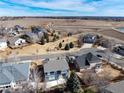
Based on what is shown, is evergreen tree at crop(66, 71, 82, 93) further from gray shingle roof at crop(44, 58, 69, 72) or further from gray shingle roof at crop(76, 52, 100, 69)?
gray shingle roof at crop(76, 52, 100, 69)

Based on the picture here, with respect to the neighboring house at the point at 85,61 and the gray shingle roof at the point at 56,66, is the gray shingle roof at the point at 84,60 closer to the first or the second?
the neighboring house at the point at 85,61

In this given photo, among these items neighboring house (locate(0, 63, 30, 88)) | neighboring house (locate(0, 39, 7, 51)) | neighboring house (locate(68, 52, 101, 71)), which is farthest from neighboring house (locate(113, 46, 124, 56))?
neighboring house (locate(0, 39, 7, 51))

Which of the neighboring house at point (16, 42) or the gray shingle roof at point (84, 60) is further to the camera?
the neighboring house at point (16, 42)

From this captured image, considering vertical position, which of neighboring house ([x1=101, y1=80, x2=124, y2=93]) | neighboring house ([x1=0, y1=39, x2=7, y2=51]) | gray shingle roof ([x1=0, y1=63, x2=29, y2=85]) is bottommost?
neighboring house ([x1=0, y1=39, x2=7, y2=51])

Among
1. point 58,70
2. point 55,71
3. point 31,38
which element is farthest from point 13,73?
point 31,38

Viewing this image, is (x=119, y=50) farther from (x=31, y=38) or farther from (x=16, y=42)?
(x=16, y=42)

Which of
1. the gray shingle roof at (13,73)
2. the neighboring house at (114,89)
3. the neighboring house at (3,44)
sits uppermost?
the neighboring house at (114,89)

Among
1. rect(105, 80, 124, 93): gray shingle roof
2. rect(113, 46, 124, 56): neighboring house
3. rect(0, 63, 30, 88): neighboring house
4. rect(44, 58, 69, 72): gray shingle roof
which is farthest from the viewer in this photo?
rect(113, 46, 124, 56): neighboring house

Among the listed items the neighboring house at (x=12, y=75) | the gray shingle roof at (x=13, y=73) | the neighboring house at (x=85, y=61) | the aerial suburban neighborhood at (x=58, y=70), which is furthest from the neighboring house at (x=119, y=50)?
the neighboring house at (x=12, y=75)
